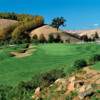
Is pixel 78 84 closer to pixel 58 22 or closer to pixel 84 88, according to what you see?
pixel 84 88

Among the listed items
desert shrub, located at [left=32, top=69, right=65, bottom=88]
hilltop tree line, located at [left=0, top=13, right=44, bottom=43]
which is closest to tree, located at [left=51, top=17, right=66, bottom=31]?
hilltop tree line, located at [left=0, top=13, right=44, bottom=43]

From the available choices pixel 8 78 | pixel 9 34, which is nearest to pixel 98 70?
pixel 8 78

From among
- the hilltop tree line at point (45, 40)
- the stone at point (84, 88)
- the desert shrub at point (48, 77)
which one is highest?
the hilltop tree line at point (45, 40)

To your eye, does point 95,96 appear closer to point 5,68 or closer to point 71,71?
point 71,71

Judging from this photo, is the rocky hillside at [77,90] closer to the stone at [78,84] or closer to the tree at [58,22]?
the stone at [78,84]

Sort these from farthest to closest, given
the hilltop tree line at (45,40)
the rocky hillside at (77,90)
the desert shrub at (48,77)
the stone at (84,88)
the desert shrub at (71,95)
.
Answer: the hilltop tree line at (45,40) → the desert shrub at (48,77) → the stone at (84,88) → the desert shrub at (71,95) → the rocky hillside at (77,90)

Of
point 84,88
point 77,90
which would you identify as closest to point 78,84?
point 77,90

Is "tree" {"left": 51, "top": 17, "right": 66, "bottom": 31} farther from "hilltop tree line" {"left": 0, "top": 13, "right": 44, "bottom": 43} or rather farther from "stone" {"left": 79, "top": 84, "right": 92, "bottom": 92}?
"stone" {"left": 79, "top": 84, "right": 92, "bottom": 92}

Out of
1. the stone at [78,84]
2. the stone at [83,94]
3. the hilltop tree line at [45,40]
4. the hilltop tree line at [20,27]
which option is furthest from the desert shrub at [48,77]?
the hilltop tree line at [20,27]

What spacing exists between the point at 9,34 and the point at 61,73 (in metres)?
101

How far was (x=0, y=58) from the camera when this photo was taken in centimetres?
3966

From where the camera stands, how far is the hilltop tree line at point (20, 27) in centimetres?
9738

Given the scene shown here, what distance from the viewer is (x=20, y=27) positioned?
363ft

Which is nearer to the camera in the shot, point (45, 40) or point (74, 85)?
point (74, 85)
